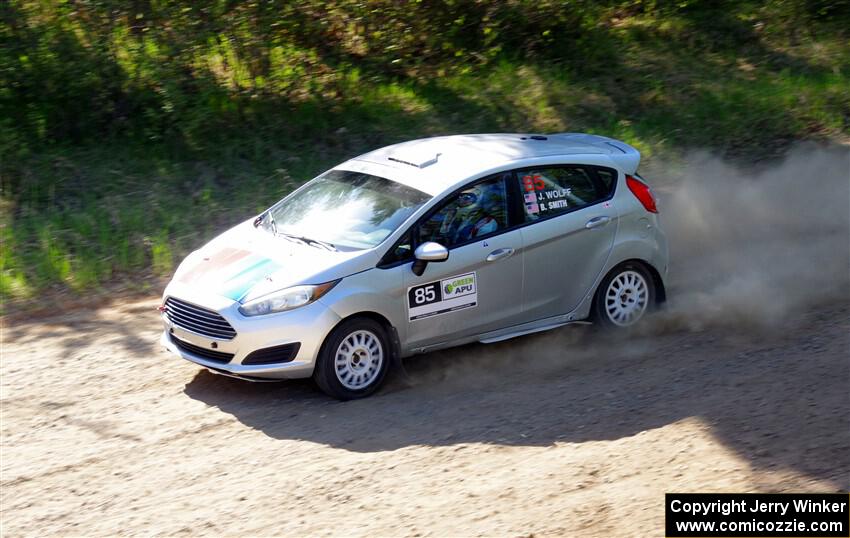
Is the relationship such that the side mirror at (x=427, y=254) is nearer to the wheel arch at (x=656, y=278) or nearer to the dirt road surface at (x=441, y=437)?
the dirt road surface at (x=441, y=437)

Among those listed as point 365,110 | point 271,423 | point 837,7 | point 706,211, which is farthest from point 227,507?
point 837,7

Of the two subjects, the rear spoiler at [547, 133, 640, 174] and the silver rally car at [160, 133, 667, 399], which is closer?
the silver rally car at [160, 133, 667, 399]

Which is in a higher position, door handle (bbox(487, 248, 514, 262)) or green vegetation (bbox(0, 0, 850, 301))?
green vegetation (bbox(0, 0, 850, 301))

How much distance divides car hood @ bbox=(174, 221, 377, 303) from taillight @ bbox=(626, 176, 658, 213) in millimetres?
2627

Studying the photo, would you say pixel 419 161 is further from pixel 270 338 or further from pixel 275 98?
pixel 275 98

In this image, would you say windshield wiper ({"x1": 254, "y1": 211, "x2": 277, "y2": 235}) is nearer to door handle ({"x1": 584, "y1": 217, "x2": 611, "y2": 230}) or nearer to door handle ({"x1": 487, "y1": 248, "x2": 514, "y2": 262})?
door handle ({"x1": 487, "y1": 248, "x2": 514, "y2": 262})

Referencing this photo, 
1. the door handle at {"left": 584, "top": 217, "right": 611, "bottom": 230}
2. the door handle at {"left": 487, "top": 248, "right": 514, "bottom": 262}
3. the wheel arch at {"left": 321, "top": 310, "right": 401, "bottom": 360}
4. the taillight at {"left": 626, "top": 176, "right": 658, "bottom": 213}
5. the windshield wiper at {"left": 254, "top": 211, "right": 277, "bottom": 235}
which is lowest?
the wheel arch at {"left": 321, "top": 310, "right": 401, "bottom": 360}

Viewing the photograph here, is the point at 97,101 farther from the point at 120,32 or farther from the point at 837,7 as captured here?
the point at 837,7

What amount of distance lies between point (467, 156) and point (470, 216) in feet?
2.13

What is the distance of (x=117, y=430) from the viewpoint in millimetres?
7055

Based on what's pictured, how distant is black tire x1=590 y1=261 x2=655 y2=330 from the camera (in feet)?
28.1

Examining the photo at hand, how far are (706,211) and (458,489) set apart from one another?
293 inches

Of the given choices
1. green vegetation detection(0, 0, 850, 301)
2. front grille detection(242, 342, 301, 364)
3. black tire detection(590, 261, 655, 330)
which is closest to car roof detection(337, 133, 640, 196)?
black tire detection(590, 261, 655, 330)

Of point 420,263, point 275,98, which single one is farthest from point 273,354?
point 275,98
